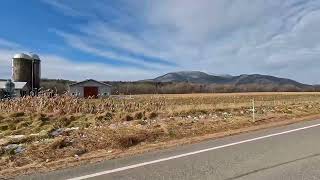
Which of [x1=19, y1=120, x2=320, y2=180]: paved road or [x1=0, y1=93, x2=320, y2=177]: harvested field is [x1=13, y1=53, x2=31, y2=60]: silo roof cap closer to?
[x1=0, y1=93, x2=320, y2=177]: harvested field

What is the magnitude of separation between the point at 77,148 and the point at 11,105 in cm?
1260

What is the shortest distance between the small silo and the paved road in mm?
43441

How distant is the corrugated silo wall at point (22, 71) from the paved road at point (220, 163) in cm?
4365

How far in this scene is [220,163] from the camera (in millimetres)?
7945

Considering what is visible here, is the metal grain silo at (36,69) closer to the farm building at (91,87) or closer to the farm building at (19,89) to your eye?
the farm building at (19,89)

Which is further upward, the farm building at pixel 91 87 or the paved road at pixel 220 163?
the farm building at pixel 91 87

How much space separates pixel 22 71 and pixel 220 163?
153 ft

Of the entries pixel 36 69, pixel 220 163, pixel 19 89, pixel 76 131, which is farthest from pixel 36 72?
pixel 220 163

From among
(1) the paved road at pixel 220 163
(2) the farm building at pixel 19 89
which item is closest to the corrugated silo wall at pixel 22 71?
(2) the farm building at pixel 19 89

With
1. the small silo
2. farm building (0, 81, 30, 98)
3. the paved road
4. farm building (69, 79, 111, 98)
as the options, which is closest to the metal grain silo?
the small silo

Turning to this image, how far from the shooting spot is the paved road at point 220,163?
6.98 metres

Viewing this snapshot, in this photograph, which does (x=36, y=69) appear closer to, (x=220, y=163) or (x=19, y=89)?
(x=19, y=89)

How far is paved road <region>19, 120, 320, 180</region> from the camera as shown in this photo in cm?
698

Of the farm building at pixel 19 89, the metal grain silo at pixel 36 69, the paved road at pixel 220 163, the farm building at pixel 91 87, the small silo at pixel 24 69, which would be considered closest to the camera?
the paved road at pixel 220 163
